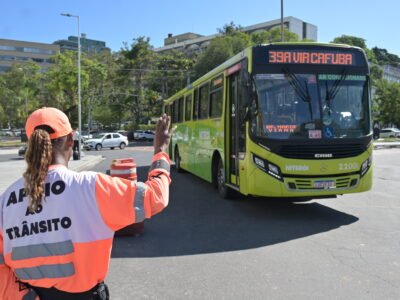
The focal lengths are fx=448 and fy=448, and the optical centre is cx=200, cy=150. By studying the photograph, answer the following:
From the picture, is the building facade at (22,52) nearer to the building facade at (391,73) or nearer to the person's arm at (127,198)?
the building facade at (391,73)

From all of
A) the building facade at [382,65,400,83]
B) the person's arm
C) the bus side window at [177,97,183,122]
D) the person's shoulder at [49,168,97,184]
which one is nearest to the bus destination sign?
the person's arm

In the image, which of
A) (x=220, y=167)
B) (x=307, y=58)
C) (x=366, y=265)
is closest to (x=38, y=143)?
(x=366, y=265)

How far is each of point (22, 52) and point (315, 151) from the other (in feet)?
472

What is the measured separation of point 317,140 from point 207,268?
381cm

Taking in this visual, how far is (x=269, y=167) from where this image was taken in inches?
326

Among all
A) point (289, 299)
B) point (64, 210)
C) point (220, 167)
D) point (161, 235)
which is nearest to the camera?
point (64, 210)

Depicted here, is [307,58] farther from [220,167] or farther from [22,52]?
[22,52]

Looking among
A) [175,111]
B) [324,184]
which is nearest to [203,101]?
[175,111]

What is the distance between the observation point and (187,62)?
65125mm

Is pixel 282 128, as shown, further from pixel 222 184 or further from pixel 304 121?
pixel 222 184

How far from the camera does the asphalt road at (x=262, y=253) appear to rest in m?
4.89

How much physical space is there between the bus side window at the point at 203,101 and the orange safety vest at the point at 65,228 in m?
10.3

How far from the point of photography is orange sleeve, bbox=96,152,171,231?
2094 mm

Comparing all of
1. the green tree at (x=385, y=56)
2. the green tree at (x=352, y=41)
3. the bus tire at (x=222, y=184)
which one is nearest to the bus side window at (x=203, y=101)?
the bus tire at (x=222, y=184)
